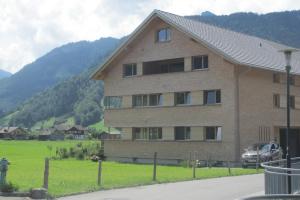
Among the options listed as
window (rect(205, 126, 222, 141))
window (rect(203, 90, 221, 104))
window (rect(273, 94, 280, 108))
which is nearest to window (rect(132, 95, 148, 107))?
window (rect(203, 90, 221, 104))

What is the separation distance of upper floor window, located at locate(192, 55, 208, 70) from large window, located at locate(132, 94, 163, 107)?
4.01m

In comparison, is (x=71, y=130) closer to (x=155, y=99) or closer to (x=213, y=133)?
(x=155, y=99)

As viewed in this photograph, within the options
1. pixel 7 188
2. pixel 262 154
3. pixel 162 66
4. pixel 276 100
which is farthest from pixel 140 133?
pixel 7 188

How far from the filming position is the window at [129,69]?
4697cm

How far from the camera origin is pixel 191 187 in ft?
65.8

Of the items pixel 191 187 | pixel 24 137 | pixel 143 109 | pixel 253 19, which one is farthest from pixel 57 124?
pixel 191 187

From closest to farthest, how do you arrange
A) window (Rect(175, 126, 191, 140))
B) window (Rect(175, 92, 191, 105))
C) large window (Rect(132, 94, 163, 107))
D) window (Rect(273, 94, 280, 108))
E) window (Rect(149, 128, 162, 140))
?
window (Rect(175, 126, 191, 140)), window (Rect(175, 92, 191, 105)), window (Rect(273, 94, 280, 108)), window (Rect(149, 128, 162, 140)), large window (Rect(132, 94, 163, 107))

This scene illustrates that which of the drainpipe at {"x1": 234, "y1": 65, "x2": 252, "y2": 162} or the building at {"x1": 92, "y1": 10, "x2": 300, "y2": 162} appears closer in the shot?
the drainpipe at {"x1": 234, "y1": 65, "x2": 252, "y2": 162}

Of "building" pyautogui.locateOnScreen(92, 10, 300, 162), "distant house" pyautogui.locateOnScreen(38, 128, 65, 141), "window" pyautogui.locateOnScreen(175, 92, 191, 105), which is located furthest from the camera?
"distant house" pyautogui.locateOnScreen(38, 128, 65, 141)

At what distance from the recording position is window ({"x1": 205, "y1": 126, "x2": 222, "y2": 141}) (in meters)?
39.9

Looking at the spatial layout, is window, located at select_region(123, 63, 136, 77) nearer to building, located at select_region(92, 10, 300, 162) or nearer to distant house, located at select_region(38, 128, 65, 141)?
building, located at select_region(92, 10, 300, 162)

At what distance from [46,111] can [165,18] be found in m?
158

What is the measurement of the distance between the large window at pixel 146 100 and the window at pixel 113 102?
6.30 ft

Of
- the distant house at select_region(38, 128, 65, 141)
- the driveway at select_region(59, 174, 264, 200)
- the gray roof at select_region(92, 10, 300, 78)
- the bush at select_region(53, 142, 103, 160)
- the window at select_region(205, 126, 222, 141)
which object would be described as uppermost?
the gray roof at select_region(92, 10, 300, 78)
